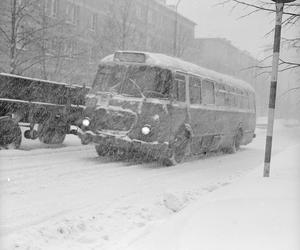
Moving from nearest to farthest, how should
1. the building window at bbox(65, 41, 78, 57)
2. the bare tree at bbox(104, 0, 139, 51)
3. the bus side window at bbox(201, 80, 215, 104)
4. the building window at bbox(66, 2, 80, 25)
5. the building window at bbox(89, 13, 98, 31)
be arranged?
the bus side window at bbox(201, 80, 215, 104) < the building window at bbox(65, 41, 78, 57) < the bare tree at bbox(104, 0, 139, 51) < the building window at bbox(66, 2, 80, 25) < the building window at bbox(89, 13, 98, 31)

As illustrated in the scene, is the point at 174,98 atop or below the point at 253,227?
atop

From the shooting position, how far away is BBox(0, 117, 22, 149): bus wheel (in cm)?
1354

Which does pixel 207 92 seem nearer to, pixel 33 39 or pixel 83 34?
pixel 33 39

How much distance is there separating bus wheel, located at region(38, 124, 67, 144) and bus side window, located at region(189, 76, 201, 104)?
3.99 m

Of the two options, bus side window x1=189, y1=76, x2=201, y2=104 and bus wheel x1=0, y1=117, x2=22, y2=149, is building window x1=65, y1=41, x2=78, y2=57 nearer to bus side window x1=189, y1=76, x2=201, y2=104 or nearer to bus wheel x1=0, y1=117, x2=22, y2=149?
bus side window x1=189, y1=76, x2=201, y2=104

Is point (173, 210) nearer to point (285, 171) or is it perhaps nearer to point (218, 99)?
point (285, 171)

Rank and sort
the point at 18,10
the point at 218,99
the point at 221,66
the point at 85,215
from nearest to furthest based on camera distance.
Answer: the point at 85,215, the point at 218,99, the point at 18,10, the point at 221,66

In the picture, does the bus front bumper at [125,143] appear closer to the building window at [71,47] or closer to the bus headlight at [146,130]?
the bus headlight at [146,130]

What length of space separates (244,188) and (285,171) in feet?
8.96

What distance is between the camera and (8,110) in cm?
1370

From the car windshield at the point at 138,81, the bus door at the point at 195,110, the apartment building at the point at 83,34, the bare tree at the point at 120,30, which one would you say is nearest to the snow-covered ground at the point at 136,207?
the car windshield at the point at 138,81

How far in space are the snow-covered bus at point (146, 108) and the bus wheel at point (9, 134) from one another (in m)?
1.80

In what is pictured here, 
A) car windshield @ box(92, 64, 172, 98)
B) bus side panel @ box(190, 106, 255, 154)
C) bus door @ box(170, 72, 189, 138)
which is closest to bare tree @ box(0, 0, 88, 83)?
car windshield @ box(92, 64, 172, 98)

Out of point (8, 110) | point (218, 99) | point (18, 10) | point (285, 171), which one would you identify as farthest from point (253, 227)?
point (18, 10)
